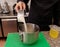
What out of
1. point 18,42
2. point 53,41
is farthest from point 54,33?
point 18,42

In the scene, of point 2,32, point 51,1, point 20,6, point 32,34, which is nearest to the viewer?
point 32,34

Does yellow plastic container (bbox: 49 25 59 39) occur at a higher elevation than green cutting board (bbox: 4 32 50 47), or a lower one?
higher

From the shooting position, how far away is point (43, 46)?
84 cm

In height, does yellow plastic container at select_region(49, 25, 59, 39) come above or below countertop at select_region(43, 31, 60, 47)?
above

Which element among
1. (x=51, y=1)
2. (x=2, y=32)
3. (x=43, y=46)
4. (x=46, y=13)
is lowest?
(x=2, y=32)

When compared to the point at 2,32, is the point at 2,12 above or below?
above

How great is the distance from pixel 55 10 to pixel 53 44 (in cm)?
39

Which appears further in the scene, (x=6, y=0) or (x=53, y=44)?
(x=6, y=0)

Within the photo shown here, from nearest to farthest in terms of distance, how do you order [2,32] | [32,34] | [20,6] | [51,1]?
[32,34] → [20,6] → [51,1] → [2,32]

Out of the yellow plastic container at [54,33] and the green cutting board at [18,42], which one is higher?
the yellow plastic container at [54,33]

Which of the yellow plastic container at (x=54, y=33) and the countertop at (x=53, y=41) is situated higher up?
the yellow plastic container at (x=54, y=33)

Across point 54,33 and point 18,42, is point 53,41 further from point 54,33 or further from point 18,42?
point 18,42

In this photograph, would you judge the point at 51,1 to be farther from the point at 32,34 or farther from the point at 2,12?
the point at 2,12

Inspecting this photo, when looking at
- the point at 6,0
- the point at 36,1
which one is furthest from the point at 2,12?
the point at 36,1
